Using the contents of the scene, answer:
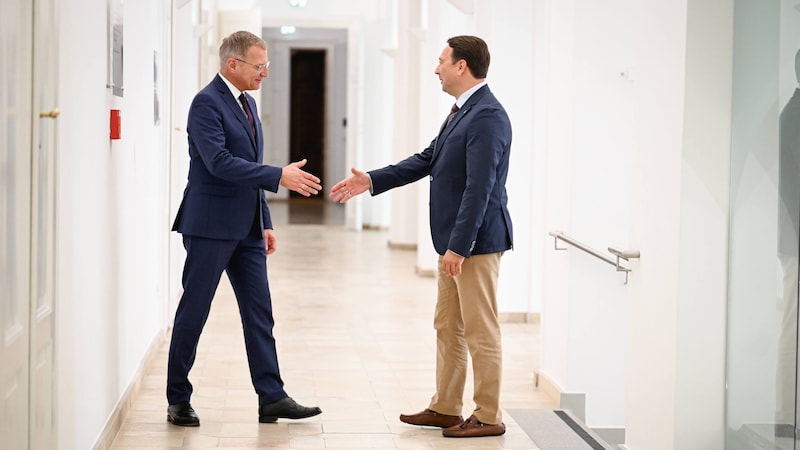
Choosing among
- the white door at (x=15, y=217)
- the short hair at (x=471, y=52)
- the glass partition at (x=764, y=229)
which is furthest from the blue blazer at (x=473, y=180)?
the white door at (x=15, y=217)

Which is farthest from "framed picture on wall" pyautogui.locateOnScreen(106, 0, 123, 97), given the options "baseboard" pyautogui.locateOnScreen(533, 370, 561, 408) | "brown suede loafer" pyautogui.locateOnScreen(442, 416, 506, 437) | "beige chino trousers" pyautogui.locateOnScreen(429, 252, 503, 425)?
"baseboard" pyautogui.locateOnScreen(533, 370, 561, 408)

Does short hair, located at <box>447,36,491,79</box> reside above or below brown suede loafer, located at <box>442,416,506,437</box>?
above

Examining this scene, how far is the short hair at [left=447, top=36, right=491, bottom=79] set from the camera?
191 inches

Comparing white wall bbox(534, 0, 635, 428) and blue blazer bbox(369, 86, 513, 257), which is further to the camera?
white wall bbox(534, 0, 635, 428)

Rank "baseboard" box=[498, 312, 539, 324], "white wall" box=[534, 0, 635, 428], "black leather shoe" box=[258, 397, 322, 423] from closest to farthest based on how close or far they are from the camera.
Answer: "black leather shoe" box=[258, 397, 322, 423]
"white wall" box=[534, 0, 635, 428]
"baseboard" box=[498, 312, 539, 324]

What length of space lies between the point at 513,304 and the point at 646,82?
163 inches

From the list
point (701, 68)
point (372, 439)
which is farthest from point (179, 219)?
point (701, 68)

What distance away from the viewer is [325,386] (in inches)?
235

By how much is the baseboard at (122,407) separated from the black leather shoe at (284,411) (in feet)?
2.03

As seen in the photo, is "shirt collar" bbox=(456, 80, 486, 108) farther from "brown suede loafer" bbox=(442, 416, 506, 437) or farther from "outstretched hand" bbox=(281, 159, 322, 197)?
"brown suede loafer" bbox=(442, 416, 506, 437)

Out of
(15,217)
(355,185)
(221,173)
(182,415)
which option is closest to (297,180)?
(221,173)

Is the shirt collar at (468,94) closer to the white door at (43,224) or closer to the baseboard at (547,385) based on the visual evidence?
the baseboard at (547,385)

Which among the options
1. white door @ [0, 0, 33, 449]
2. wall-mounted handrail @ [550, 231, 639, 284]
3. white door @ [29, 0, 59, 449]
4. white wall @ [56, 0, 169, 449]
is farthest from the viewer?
wall-mounted handrail @ [550, 231, 639, 284]

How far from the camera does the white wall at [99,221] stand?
3763 mm
